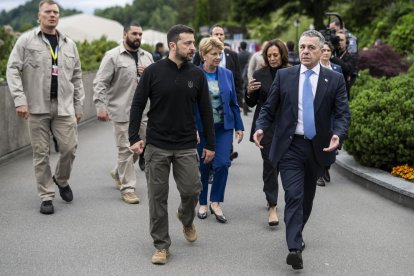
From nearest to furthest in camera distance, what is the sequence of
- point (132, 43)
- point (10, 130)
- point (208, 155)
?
point (208, 155) → point (132, 43) → point (10, 130)

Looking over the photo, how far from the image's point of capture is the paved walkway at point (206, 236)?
18.6 feet

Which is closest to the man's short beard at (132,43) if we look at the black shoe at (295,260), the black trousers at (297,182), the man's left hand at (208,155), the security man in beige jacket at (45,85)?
the security man in beige jacket at (45,85)

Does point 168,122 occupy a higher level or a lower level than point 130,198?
higher

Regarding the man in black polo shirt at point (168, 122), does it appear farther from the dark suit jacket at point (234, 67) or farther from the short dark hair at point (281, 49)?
the dark suit jacket at point (234, 67)

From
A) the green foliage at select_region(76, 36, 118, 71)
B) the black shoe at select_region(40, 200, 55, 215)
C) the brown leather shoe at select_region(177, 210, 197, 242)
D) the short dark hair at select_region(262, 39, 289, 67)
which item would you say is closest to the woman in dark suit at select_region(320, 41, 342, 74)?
the short dark hair at select_region(262, 39, 289, 67)

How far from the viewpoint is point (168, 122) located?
5777 mm

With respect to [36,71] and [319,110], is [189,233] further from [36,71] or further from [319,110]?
[36,71]

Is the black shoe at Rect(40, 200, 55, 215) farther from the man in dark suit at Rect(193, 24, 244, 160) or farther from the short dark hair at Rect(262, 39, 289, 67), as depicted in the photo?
the man in dark suit at Rect(193, 24, 244, 160)

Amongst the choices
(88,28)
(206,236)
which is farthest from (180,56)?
(88,28)

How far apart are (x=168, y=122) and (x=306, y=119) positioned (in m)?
1.13

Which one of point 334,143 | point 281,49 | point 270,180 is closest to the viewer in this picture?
point 334,143

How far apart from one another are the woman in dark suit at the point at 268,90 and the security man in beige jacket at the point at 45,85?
2.01 metres

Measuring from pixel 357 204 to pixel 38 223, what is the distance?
11.9 ft

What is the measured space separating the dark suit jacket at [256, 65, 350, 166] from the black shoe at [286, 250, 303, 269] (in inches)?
31.9
